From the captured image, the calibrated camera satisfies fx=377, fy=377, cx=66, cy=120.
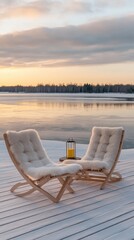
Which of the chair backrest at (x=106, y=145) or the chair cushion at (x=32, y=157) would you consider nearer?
the chair cushion at (x=32, y=157)

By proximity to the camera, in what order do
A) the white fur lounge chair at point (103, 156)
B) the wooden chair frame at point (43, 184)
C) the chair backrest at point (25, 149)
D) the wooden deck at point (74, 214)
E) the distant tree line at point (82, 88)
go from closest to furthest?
the wooden deck at point (74, 214) → the wooden chair frame at point (43, 184) → the chair backrest at point (25, 149) → the white fur lounge chair at point (103, 156) → the distant tree line at point (82, 88)

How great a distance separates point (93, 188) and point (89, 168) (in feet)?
0.75

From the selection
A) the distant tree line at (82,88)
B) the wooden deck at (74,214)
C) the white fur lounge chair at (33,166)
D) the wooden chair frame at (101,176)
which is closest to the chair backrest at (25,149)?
the white fur lounge chair at (33,166)

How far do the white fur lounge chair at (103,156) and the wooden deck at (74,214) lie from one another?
5.4 inches

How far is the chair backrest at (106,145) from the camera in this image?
4.47 metres

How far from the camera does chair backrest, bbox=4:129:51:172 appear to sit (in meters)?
3.88

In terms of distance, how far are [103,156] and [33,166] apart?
0.99 m

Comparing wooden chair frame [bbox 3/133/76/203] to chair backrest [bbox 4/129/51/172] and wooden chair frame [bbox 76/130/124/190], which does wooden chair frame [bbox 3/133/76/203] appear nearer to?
chair backrest [bbox 4/129/51/172]

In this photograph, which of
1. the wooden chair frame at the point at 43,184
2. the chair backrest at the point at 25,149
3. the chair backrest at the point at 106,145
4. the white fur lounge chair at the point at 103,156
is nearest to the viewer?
the wooden chair frame at the point at 43,184

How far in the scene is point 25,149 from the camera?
13.5ft

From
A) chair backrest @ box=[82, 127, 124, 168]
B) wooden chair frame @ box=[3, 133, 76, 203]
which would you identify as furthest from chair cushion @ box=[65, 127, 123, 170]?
wooden chair frame @ box=[3, 133, 76, 203]

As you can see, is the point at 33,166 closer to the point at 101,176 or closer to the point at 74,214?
the point at 74,214

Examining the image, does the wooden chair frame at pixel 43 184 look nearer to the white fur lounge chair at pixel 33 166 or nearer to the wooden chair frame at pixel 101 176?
the white fur lounge chair at pixel 33 166

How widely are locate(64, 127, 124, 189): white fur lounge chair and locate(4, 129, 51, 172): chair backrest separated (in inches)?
13.3
